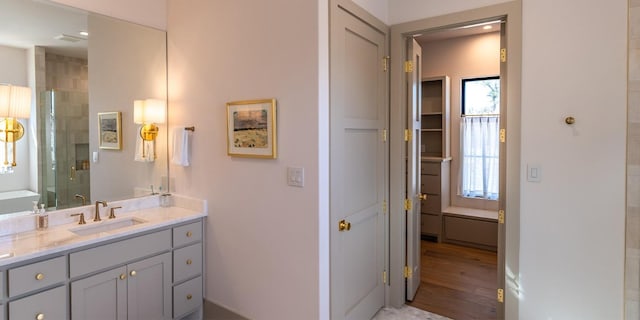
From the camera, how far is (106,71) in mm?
2611

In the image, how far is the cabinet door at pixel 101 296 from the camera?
1.97 m

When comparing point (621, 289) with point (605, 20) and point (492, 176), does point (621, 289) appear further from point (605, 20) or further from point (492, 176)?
point (492, 176)

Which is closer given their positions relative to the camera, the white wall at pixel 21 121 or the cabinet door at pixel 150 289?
the white wall at pixel 21 121

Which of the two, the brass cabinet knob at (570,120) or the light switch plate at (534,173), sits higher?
the brass cabinet knob at (570,120)

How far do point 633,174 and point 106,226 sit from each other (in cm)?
347

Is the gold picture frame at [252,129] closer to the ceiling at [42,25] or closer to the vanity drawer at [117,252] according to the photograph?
the vanity drawer at [117,252]

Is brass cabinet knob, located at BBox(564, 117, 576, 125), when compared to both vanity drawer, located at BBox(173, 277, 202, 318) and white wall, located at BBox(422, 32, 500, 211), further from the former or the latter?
vanity drawer, located at BBox(173, 277, 202, 318)

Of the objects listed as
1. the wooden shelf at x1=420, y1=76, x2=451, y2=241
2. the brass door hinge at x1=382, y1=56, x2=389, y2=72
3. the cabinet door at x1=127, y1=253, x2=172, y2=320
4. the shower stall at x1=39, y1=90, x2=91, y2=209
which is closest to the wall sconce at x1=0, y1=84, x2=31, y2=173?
the shower stall at x1=39, y1=90, x2=91, y2=209

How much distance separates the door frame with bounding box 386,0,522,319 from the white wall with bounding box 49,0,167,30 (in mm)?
1977

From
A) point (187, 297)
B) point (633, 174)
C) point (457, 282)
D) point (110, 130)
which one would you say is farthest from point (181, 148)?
point (633, 174)

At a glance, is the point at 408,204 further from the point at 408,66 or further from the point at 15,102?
the point at 15,102

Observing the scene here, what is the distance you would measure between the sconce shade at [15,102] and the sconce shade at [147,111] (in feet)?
2.27

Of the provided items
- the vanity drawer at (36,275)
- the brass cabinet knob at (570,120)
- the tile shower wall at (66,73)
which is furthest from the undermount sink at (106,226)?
the brass cabinet knob at (570,120)

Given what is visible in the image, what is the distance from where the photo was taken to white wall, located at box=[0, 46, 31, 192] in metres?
2.10
